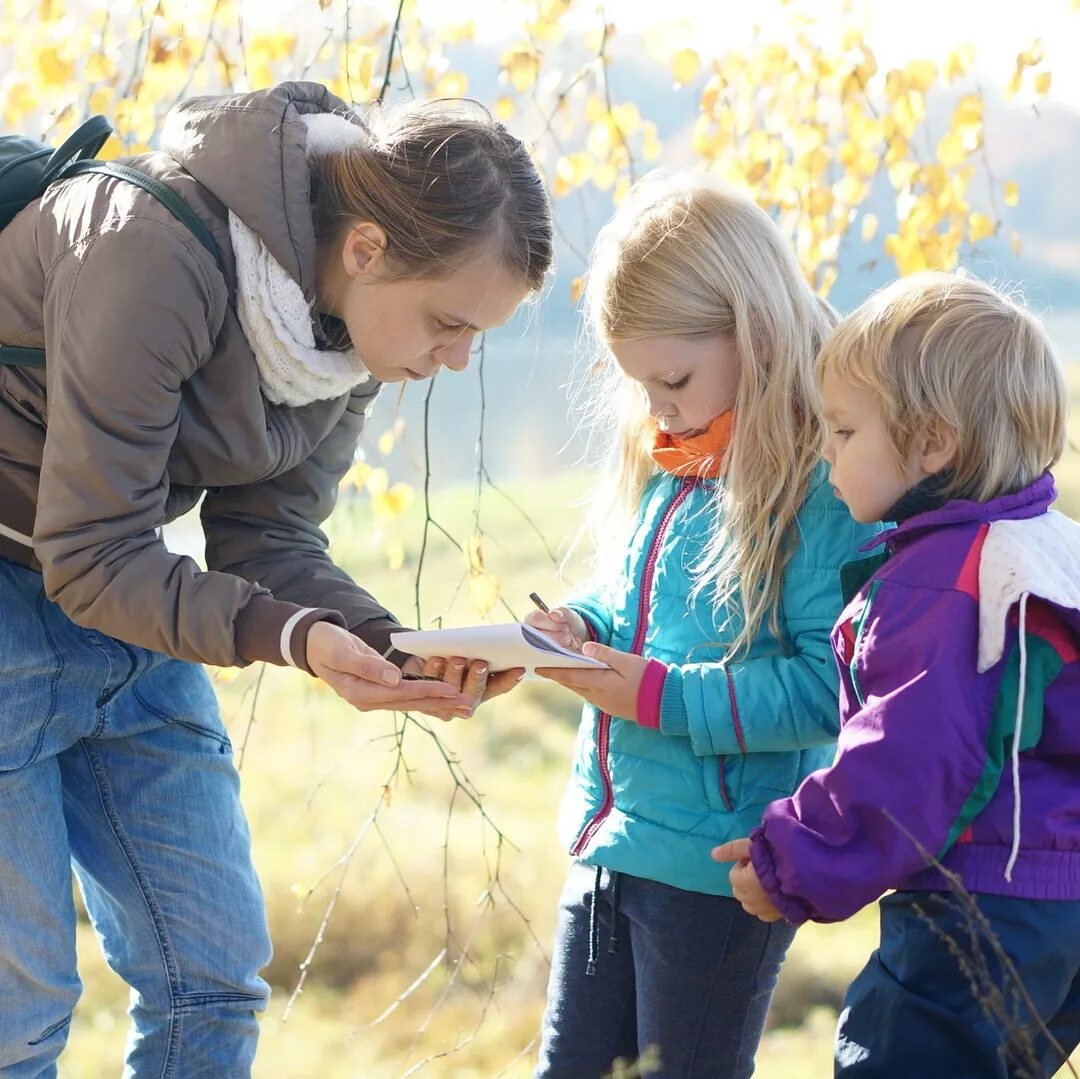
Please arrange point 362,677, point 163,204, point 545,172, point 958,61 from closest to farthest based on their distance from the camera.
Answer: point 163,204
point 362,677
point 958,61
point 545,172

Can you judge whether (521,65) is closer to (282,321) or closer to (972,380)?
(282,321)

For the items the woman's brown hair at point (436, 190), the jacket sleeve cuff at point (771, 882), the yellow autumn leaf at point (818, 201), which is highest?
the yellow autumn leaf at point (818, 201)

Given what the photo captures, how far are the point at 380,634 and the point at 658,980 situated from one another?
59 cm

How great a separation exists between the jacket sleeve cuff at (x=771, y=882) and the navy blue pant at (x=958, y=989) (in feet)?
0.34

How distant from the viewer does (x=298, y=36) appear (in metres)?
2.78

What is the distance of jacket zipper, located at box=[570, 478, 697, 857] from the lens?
1.80 meters

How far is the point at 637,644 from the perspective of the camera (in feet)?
6.03

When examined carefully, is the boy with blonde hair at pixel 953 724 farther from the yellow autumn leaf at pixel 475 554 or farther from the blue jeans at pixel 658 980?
the yellow autumn leaf at pixel 475 554

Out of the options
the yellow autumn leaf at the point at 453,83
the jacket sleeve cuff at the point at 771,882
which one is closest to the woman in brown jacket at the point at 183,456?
the jacket sleeve cuff at the point at 771,882

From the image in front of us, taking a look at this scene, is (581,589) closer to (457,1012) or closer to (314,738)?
(457,1012)

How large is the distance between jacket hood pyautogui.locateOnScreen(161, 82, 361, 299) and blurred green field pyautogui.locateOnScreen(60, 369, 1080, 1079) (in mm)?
776

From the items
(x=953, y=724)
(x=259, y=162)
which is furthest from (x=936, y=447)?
(x=259, y=162)

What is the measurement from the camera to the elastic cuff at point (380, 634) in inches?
73.5

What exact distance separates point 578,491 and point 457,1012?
2.18 meters
